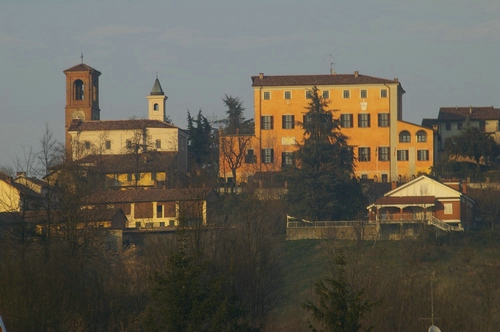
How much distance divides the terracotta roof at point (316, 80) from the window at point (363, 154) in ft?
15.2

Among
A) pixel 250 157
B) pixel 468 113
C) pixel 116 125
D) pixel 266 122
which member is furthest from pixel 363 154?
pixel 116 125

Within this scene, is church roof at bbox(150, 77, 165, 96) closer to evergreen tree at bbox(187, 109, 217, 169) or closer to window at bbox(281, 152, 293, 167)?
evergreen tree at bbox(187, 109, 217, 169)

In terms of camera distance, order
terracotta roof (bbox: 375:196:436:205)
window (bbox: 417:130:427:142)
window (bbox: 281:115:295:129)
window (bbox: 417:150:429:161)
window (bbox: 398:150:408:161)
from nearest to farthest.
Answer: terracotta roof (bbox: 375:196:436:205)
window (bbox: 417:150:429:161)
window (bbox: 398:150:408:161)
window (bbox: 417:130:427:142)
window (bbox: 281:115:295:129)

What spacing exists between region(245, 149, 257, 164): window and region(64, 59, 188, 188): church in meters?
4.16

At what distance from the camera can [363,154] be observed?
248ft

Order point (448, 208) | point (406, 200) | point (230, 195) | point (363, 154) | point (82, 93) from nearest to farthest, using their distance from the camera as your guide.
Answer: point (448, 208), point (406, 200), point (230, 195), point (363, 154), point (82, 93)

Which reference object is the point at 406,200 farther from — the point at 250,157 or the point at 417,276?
the point at 417,276

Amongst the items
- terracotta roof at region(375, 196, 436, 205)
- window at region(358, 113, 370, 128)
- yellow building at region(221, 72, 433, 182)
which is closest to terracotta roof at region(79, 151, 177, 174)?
yellow building at region(221, 72, 433, 182)

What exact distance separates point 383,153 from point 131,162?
16089 mm

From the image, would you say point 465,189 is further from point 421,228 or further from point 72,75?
point 72,75

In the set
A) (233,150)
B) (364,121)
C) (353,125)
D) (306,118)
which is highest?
(306,118)

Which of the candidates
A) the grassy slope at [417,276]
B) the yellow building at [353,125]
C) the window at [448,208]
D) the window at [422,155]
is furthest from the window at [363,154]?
the grassy slope at [417,276]

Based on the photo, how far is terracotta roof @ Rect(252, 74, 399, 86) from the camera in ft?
254

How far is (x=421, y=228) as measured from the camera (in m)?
57.2
